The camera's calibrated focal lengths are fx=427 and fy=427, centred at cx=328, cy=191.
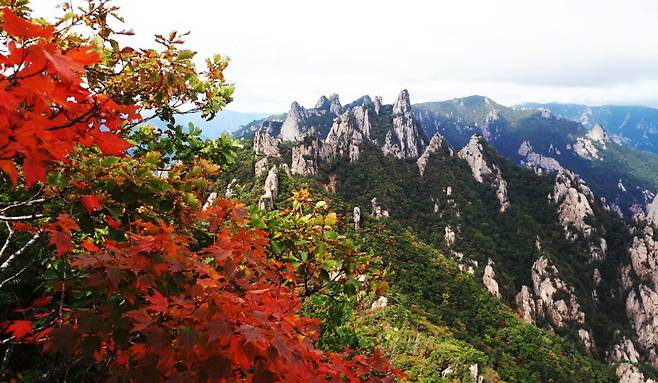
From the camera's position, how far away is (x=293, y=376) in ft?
11.1

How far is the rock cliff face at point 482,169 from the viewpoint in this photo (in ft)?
518

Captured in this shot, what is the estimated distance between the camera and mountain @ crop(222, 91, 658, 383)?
192 ft

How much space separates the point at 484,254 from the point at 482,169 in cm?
4544

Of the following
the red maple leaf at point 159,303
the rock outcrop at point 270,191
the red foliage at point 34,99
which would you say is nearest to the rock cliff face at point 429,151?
the rock outcrop at point 270,191

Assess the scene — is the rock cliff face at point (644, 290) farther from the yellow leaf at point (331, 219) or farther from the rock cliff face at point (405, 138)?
the yellow leaf at point (331, 219)

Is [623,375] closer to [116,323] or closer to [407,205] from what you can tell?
[407,205]

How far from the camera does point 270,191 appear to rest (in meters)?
65.0

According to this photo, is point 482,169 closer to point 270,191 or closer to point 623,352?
point 623,352

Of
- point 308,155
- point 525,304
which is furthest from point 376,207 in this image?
point 525,304

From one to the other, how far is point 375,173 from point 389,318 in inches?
3837

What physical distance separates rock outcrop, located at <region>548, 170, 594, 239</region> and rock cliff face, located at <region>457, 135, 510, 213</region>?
17.9m

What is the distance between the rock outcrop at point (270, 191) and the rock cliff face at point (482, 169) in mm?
108970

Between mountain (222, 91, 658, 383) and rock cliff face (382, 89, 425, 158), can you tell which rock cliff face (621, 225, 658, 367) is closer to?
mountain (222, 91, 658, 383)

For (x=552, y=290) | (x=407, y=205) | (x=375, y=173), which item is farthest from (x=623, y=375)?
(x=375, y=173)
